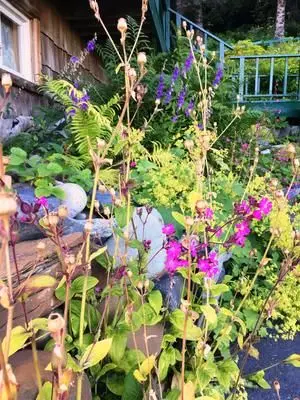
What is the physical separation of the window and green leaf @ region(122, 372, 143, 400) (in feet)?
10.1

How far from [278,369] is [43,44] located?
12.0ft

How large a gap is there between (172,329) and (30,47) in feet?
11.1

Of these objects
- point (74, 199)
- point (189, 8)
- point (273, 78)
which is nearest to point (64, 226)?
point (74, 199)

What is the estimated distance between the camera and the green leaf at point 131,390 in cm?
124

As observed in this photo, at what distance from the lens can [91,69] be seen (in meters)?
6.04

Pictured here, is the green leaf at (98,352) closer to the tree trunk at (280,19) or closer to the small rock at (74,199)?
the small rock at (74,199)

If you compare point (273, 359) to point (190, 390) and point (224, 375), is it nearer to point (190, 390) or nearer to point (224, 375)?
point (224, 375)

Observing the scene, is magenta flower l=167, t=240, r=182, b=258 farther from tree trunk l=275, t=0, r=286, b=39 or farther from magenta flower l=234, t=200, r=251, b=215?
tree trunk l=275, t=0, r=286, b=39

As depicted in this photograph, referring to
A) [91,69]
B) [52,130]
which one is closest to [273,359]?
[52,130]

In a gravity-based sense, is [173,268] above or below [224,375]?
above

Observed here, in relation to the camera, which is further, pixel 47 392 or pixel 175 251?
pixel 175 251

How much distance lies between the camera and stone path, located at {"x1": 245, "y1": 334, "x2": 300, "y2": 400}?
179 centimetres

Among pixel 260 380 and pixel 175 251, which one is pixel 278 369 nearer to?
pixel 260 380

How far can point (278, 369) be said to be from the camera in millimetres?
1943
